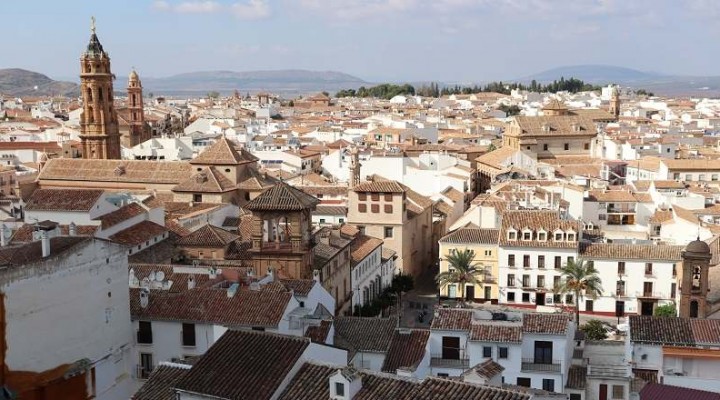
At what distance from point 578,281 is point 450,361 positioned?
1657cm

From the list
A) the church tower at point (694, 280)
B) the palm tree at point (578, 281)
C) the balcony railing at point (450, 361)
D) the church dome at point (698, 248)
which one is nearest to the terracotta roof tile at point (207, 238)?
the balcony railing at point (450, 361)

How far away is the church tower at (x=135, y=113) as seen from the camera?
85.4 m

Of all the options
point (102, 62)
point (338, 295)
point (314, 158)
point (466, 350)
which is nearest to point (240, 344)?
point (466, 350)

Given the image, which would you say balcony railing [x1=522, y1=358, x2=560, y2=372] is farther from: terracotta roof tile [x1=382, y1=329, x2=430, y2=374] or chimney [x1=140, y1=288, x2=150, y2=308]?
chimney [x1=140, y1=288, x2=150, y2=308]

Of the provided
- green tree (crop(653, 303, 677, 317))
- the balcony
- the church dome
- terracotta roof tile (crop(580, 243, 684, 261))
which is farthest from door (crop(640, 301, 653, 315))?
the balcony

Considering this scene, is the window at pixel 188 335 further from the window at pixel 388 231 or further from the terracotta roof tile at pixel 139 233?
the window at pixel 388 231

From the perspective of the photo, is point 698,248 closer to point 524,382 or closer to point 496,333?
point 524,382

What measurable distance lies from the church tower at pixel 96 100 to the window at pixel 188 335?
3893 cm

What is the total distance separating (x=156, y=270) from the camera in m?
29.4

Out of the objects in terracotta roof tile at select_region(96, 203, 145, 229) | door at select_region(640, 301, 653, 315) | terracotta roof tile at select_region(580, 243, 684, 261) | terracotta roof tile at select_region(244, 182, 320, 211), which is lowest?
door at select_region(640, 301, 653, 315)

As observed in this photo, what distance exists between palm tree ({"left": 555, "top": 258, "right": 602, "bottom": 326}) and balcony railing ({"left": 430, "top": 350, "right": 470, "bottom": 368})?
1565cm

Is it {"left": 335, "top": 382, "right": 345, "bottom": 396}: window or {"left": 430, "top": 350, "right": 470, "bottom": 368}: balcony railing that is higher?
{"left": 335, "top": 382, "right": 345, "bottom": 396}: window

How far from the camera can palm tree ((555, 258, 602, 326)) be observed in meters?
39.5

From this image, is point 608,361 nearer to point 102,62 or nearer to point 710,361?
point 710,361
